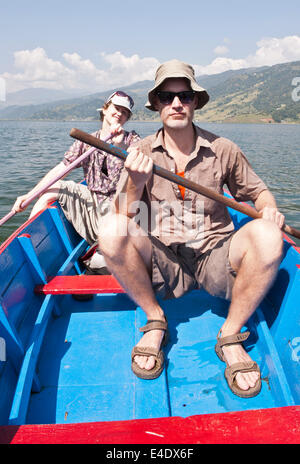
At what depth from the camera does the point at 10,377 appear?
2.08 metres

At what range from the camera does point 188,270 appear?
8.73 feet

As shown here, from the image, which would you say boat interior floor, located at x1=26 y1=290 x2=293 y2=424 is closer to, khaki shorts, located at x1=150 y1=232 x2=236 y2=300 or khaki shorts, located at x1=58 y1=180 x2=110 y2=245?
khaki shorts, located at x1=150 y1=232 x2=236 y2=300

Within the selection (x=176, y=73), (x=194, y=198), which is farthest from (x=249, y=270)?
(x=176, y=73)

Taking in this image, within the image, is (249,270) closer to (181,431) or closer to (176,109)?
(181,431)

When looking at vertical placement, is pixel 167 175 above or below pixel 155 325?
above

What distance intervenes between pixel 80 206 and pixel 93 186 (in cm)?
31

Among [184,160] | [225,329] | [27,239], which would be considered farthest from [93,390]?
[184,160]

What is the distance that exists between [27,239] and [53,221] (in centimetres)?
105

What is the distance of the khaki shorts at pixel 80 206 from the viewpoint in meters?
4.02

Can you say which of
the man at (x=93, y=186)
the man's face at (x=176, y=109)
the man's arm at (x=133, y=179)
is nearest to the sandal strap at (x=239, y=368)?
the man's arm at (x=133, y=179)

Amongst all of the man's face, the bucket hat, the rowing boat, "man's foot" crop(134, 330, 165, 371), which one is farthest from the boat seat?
the bucket hat

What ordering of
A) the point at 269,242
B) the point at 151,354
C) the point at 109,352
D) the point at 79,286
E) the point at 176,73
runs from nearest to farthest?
the point at 269,242
the point at 151,354
the point at 176,73
the point at 109,352
the point at 79,286
